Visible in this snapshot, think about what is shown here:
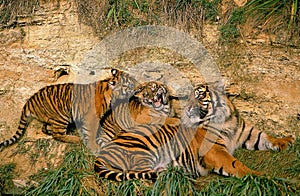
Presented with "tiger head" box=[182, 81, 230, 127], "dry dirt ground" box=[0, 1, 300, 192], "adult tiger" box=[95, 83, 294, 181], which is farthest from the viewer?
"dry dirt ground" box=[0, 1, 300, 192]

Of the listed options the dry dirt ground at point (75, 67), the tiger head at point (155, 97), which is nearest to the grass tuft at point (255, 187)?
the dry dirt ground at point (75, 67)

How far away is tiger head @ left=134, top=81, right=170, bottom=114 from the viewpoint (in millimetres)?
6551

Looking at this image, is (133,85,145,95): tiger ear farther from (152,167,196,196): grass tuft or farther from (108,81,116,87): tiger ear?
(152,167,196,196): grass tuft

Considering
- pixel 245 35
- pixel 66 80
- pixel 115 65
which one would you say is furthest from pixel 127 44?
pixel 245 35

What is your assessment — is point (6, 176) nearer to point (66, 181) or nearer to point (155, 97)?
point (66, 181)

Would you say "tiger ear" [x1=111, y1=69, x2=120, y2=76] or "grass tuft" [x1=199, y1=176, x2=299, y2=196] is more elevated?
"tiger ear" [x1=111, y1=69, x2=120, y2=76]

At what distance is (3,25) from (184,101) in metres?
2.33

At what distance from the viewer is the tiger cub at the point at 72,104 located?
21.5 ft

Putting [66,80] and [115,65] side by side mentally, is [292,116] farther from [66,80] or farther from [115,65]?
[66,80]

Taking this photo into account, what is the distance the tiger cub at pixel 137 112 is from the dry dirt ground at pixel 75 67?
0.41m

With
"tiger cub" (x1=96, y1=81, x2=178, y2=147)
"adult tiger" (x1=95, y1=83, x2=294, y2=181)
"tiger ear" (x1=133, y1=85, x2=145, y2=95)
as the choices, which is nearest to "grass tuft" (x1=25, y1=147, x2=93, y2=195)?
"adult tiger" (x1=95, y1=83, x2=294, y2=181)

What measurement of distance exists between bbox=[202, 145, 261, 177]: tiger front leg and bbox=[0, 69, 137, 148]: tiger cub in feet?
4.52

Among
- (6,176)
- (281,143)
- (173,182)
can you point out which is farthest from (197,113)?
(6,176)

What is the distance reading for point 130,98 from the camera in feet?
22.0
